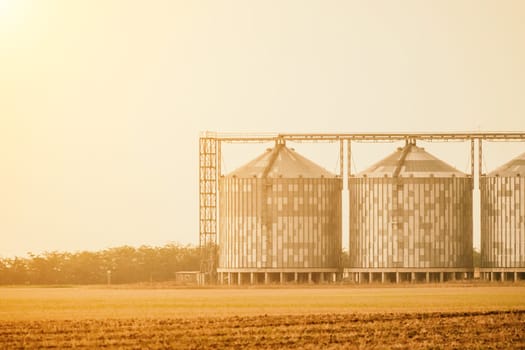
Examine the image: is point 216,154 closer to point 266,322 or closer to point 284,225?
point 284,225

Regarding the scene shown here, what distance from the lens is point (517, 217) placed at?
14200 centimetres

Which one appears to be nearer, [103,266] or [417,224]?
[417,224]

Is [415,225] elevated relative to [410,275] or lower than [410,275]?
elevated

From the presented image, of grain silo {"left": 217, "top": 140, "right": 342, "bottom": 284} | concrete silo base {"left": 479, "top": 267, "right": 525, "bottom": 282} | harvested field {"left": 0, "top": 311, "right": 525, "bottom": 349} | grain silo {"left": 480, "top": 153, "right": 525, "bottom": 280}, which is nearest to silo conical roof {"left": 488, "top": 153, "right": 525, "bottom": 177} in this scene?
grain silo {"left": 480, "top": 153, "right": 525, "bottom": 280}

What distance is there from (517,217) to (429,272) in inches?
404

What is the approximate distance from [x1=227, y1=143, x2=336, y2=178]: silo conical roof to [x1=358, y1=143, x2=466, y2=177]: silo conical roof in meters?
5.08

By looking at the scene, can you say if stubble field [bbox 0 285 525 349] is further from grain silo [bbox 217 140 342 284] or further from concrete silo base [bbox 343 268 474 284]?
grain silo [bbox 217 140 342 284]

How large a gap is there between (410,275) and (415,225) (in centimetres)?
500

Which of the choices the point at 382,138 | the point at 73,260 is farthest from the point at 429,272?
the point at 73,260

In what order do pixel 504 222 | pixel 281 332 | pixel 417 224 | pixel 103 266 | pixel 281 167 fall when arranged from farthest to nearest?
pixel 103 266
pixel 281 167
pixel 417 224
pixel 504 222
pixel 281 332

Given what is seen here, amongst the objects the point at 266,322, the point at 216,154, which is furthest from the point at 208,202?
the point at 266,322

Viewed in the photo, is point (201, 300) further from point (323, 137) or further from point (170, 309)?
point (323, 137)

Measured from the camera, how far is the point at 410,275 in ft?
467

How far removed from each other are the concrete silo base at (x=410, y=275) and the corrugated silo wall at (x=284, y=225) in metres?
3.97
